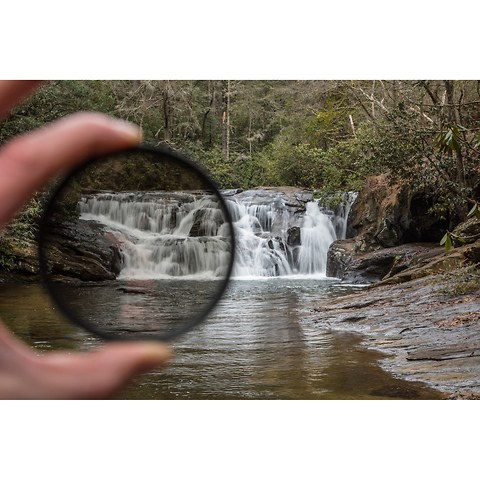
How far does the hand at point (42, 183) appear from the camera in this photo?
0.47 m

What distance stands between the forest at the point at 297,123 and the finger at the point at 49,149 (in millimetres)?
2732

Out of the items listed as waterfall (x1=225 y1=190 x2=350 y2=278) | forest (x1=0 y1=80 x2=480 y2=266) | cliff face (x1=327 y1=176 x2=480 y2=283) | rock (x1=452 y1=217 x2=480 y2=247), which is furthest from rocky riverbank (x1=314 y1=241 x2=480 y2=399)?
waterfall (x1=225 y1=190 x2=350 y2=278)

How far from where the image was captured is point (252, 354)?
3.58 m

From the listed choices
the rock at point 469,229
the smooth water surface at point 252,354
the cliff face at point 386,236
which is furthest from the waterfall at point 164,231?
the cliff face at point 386,236

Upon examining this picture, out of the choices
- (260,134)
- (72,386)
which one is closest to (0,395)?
(72,386)

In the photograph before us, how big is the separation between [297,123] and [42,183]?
4.17 meters

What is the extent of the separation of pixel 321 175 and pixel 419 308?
2.09 meters

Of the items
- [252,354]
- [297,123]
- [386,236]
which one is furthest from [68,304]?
[386,236]

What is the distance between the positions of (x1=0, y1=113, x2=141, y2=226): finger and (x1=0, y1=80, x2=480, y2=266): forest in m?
2.73

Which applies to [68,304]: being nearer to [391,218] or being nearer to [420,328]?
[420,328]

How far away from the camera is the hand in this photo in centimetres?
47

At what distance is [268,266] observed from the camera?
5852mm

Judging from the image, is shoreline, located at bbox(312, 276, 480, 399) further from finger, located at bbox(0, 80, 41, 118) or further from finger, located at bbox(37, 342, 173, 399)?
finger, located at bbox(0, 80, 41, 118)

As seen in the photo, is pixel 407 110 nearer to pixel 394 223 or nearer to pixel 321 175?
pixel 321 175
